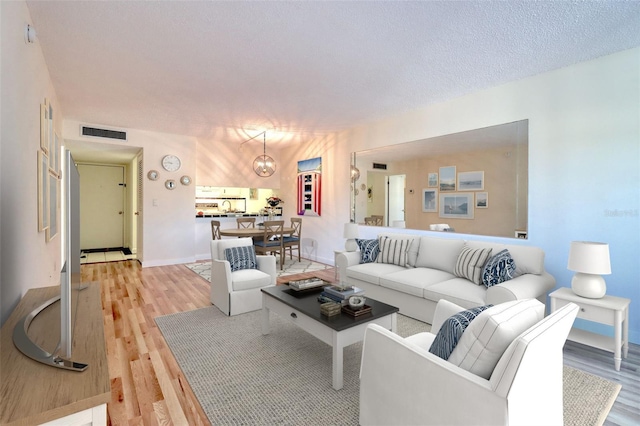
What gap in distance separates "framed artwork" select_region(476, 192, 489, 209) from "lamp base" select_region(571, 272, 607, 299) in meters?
1.43

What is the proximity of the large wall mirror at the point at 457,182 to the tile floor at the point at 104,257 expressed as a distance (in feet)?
18.8

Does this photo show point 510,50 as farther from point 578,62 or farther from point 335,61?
point 335,61

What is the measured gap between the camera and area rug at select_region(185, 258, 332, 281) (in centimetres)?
538

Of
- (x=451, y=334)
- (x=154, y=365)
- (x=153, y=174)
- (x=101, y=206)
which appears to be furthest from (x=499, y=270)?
(x=101, y=206)

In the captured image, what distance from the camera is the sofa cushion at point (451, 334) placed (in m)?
1.39

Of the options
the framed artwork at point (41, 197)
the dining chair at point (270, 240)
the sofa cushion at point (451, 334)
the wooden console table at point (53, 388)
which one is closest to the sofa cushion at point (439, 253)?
the sofa cushion at point (451, 334)

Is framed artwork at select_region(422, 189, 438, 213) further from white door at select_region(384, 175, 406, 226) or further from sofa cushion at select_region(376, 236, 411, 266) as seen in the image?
sofa cushion at select_region(376, 236, 411, 266)

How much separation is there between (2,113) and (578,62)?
4534 mm

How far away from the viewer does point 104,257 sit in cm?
709

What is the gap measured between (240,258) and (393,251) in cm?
195

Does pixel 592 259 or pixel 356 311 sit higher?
pixel 592 259

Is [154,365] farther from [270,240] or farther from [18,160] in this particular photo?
[270,240]

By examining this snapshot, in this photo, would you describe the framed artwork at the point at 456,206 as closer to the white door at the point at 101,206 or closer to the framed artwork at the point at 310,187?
the framed artwork at the point at 310,187

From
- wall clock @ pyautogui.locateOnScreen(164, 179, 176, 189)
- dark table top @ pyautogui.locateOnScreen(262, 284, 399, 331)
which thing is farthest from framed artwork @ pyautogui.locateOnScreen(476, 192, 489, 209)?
wall clock @ pyautogui.locateOnScreen(164, 179, 176, 189)
